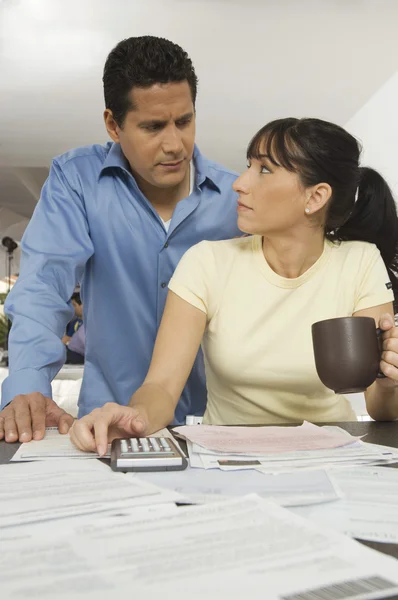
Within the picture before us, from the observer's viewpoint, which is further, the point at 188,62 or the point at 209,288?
the point at 188,62

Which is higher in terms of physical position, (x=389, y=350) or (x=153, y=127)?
(x=153, y=127)

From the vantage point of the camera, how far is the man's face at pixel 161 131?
1.63 metres

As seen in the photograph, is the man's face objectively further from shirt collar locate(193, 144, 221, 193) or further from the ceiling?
the ceiling

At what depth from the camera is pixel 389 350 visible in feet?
3.64

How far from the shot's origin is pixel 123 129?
1.72m

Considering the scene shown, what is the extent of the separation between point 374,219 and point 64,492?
1.15 metres

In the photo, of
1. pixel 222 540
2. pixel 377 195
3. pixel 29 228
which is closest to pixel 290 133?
pixel 377 195

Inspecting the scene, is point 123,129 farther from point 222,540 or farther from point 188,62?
point 222,540

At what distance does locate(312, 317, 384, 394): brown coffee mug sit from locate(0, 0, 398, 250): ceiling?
3428 millimetres

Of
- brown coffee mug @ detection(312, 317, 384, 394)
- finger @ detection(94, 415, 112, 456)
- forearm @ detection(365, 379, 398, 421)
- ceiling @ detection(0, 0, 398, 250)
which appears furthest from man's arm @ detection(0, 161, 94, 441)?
ceiling @ detection(0, 0, 398, 250)

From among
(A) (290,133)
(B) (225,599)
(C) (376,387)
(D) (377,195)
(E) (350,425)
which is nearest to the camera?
(B) (225,599)

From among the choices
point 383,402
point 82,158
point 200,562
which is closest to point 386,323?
point 383,402

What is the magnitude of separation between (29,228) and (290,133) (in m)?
0.70

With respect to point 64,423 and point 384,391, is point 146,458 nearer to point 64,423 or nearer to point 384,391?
point 64,423
